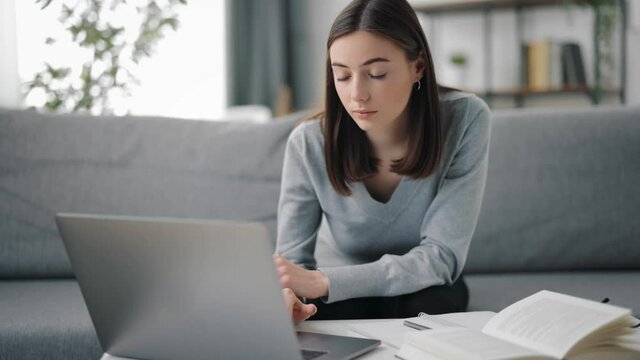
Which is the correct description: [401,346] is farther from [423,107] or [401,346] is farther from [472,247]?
[472,247]

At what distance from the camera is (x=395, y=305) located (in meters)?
1.25

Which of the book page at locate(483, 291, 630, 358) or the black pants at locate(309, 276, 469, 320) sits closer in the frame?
the book page at locate(483, 291, 630, 358)

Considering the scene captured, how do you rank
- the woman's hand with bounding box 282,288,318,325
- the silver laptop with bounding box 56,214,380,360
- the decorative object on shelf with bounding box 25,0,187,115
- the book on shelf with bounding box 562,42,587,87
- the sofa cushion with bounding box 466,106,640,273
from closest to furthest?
1. the silver laptop with bounding box 56,214,380,360
2. the woman's hand with bounding box 282,288,318,325
3. the sofa cushion with bounding box 466,106,640,273
4. the decorative object on shelf with bounding box 25,0,187,115
5. the book on shelf with bounding box 562,42,587,87

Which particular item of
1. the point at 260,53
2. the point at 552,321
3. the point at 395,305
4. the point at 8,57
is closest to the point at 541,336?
the point at 552,321

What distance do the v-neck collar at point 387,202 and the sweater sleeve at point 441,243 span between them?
55 mm

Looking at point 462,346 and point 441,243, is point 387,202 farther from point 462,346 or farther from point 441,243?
point 462,346

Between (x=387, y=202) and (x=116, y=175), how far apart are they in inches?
29.7

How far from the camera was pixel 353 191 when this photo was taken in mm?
1369

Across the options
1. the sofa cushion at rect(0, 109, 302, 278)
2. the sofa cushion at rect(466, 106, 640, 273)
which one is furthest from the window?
the sofa cushion at rect(466, 106, 640, 273)

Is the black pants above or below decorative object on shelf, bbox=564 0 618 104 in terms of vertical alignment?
below

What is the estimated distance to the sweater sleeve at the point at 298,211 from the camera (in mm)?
1345

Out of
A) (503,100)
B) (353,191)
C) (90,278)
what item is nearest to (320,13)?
(503,100)

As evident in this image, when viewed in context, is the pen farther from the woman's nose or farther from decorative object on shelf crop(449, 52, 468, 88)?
decorative object on shelf crop(449, 52, 468, 88)

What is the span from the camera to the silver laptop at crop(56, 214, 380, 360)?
2.35 ft
